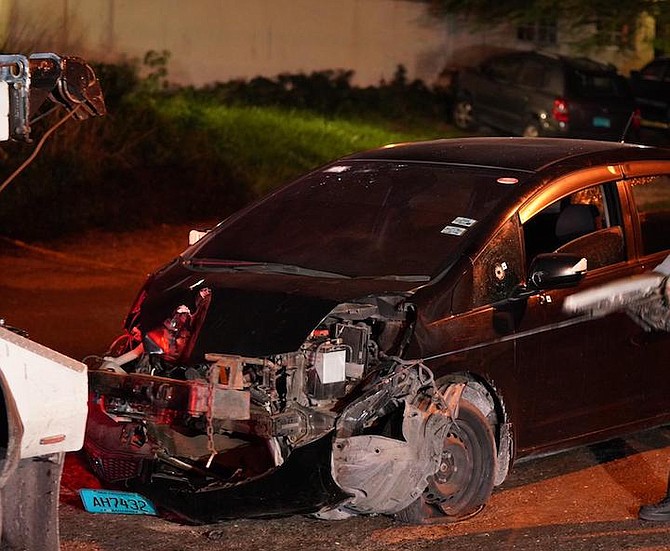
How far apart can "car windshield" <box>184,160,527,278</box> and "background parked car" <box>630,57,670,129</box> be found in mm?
19436

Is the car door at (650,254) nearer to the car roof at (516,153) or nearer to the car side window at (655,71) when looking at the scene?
the car roof at (516,153)

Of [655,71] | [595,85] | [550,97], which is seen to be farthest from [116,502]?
[655,71]

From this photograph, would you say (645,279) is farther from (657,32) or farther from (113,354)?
(657,32)

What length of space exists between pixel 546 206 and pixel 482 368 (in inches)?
39.7

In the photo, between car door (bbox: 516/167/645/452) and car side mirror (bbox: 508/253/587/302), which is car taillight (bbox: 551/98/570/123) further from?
car side mirror (bbox: 508/253/587/302)

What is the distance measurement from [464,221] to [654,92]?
67.5 feet

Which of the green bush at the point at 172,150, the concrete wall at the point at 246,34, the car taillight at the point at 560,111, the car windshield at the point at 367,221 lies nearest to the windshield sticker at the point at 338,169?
the car windshield at the point at 367,221

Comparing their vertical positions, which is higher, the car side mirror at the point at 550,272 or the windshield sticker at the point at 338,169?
the windshield sticker at the point at 338,169

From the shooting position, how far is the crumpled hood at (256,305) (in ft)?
20.7

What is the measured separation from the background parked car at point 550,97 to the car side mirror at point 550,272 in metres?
16.9

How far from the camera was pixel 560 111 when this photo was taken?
24.0 m

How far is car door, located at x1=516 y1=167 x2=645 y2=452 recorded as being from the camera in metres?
6.96

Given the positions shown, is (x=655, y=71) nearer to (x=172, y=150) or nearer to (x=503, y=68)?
(x=503, y=68)

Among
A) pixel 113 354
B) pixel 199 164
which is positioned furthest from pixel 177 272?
pixel 199 164
